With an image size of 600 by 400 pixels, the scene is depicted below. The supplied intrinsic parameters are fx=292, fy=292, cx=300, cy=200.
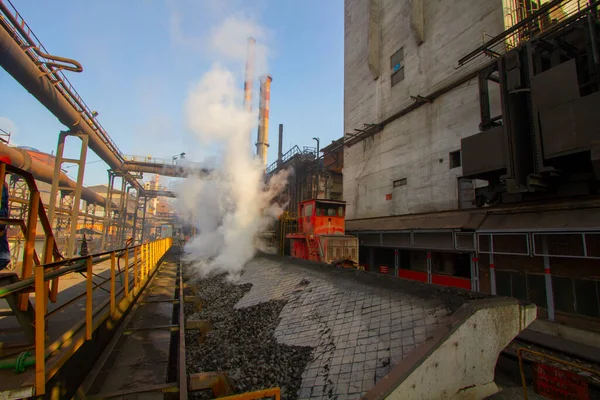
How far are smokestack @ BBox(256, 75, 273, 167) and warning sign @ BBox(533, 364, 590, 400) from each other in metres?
23.0

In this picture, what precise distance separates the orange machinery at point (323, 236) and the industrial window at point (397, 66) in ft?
29.9

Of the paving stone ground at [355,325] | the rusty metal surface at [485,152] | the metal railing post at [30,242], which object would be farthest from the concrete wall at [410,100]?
the metal railing post at [30,242]

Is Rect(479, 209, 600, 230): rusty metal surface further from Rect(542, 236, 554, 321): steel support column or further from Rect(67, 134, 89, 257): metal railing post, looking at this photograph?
Rect(67, 134, 89, 257): metal railing post

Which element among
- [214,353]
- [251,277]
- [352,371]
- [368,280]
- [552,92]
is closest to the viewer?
[352,371]

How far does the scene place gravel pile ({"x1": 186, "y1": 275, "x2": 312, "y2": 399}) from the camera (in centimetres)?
425

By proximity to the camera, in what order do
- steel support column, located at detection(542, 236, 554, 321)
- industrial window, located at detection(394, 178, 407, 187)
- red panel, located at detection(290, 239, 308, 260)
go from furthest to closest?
industrial window, located at detection(394, 178, 407, 187) < red panel, located at detection(290, 239, 308, 260) < steel support column, located at detection(542, 236, 554, 321)

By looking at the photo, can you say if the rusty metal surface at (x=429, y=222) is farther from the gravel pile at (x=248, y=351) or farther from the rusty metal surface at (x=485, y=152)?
the gravel pile at (x=248, y=351)

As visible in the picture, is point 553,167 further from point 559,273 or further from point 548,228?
point 559,273

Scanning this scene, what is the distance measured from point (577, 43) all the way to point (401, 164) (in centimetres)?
846

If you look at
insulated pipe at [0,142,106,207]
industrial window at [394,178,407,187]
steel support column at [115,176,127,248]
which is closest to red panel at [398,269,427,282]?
industrial window at [394,178,407,187]

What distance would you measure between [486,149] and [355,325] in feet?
29.5

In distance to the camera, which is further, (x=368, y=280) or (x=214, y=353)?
(x=368, y=280)

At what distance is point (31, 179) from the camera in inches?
121

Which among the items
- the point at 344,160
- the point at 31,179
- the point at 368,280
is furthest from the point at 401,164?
the point at 31,179
